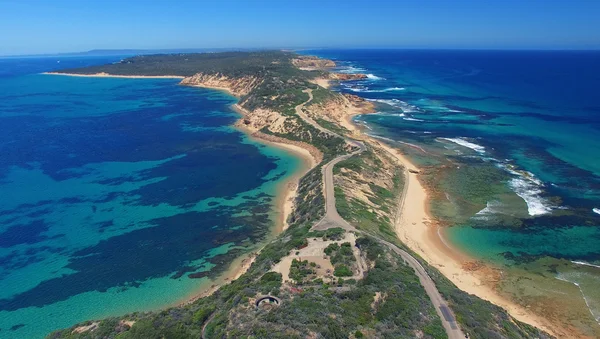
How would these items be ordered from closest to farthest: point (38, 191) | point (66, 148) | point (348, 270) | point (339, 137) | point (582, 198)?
point (348, 270), point (582, 198), point (38, 191), point (339, 137), point (66, 148)

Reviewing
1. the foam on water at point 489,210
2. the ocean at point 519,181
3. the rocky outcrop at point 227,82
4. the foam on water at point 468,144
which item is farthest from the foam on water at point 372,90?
the foam on water at point 489,210

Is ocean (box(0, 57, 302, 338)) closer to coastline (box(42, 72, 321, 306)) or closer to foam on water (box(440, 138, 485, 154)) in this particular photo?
coastline (box(42, 72, 321, 306))

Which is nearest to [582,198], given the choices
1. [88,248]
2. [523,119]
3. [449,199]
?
[449,199]

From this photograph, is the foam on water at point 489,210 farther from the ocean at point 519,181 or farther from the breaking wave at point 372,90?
the breaking wave at point 372,90

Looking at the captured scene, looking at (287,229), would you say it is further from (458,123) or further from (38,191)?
(458,123)

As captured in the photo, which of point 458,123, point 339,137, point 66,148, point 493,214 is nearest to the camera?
point 493,214

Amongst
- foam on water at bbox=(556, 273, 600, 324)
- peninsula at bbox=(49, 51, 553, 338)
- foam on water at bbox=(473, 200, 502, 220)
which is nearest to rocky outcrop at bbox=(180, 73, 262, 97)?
peninsula at bbox=(49, 51, 553, 338)
